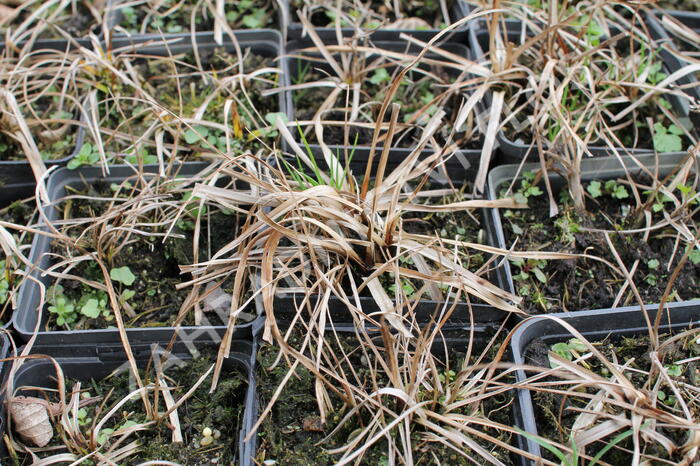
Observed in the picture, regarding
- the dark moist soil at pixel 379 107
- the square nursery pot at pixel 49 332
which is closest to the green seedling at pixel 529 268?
the dark moist soil at pixel 379 107

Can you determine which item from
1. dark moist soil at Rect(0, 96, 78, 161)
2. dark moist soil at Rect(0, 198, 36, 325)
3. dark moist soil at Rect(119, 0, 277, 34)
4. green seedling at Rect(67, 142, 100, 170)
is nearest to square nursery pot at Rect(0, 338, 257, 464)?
dark moist soil at Rect(0, 198, 36, 325)

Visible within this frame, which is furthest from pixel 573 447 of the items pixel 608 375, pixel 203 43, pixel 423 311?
pixel 203 43

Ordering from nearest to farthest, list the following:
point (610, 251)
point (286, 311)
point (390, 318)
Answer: point (390, 318) → point (286, 311) → point (610, 251)

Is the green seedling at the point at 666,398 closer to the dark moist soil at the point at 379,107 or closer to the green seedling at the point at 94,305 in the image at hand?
the dark moist soil at the point at 379,107

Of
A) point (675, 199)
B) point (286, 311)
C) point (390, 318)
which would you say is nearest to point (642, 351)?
point (675, 199)

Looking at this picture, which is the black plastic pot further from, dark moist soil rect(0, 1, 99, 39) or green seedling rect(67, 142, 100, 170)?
green seedling rect(67, 142, 100, 170)

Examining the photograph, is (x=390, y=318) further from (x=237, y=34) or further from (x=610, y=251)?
(x=237, y=34)
